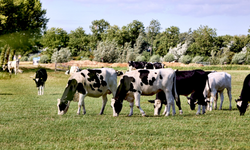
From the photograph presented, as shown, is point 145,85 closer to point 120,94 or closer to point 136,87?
point 136,87

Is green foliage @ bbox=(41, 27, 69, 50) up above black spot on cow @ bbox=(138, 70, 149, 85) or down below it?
above

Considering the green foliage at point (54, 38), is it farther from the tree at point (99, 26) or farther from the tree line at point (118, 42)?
the tree at point (99, 26)

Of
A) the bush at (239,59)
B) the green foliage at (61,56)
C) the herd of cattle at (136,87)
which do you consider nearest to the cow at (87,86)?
the herd of cattle at (136,87)

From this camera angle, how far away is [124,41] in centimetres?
11750

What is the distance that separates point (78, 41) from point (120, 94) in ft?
376

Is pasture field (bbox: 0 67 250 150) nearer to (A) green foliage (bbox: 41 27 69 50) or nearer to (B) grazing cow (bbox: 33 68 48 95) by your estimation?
(B) grazing cow (bbox: 33 68 48 95)

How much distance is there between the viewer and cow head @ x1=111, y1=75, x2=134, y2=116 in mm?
13062

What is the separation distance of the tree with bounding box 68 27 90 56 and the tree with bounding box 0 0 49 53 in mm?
55500

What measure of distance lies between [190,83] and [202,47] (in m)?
97.0

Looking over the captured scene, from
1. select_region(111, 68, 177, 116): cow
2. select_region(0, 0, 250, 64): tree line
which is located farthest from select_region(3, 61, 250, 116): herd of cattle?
select_region(0, 0, 250, 64): tree line

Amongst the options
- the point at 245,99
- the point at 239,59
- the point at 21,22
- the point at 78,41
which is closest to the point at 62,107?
the point at 245,99

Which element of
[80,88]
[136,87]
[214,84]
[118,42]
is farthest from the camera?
[118,42]

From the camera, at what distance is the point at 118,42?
11544 centimetres

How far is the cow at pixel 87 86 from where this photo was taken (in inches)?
533
